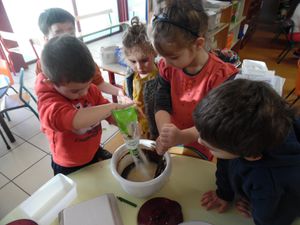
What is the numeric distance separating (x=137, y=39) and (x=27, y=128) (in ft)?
5.35

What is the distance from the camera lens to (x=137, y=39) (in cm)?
107

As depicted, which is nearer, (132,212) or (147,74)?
(132,212)

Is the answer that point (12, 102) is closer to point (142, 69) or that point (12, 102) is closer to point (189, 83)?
point (142, 69)

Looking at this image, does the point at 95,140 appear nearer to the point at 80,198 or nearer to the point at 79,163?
the point at 79,163

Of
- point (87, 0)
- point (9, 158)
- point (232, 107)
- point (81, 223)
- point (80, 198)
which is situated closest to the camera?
point (232, 107)

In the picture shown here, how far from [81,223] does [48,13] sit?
43.2 inches

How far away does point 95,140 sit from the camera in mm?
935

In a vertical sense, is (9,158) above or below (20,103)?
below

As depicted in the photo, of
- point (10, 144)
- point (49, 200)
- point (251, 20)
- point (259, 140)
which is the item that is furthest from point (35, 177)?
point (251, 20)

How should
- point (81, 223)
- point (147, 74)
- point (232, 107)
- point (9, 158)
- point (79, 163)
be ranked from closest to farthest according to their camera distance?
point (232, 107) < point (81, 223) < point (79, 163) < point (147, 74) < point (9, 158)

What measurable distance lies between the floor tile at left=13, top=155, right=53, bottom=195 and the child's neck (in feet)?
4.47

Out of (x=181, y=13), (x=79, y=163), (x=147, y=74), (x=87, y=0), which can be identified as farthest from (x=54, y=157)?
(x=87, y=0)

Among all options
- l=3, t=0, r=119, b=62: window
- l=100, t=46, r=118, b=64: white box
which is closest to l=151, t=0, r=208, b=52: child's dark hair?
l=100, t=46, r=118, b=64: white box

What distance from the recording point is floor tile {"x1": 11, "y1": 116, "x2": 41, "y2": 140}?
6.82 feet
